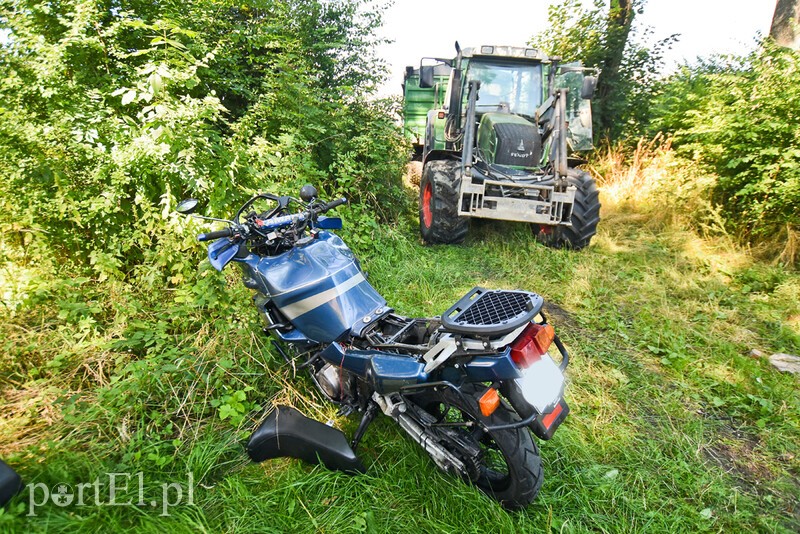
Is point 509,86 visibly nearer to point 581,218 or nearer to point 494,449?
point 581,218

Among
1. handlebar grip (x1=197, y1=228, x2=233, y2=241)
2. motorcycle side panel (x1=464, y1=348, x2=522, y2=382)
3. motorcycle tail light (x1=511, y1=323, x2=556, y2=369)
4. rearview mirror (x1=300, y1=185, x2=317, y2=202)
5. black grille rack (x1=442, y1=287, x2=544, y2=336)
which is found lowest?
motorcycle side panel (x1=464, y1=348, x2=522, y2=382)

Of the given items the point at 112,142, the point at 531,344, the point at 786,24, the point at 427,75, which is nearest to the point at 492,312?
the point at 531,344

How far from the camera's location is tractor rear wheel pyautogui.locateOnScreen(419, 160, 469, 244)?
455 cm

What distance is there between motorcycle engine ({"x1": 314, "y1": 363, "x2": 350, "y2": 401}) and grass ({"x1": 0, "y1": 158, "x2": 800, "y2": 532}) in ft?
0.58

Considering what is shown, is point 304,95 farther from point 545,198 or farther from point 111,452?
point 111,452

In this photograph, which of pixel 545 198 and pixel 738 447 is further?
pixel 545 198

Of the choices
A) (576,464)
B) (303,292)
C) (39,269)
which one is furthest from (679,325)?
(39,269)

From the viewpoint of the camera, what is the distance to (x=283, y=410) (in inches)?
79.1

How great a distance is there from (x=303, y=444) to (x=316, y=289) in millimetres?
712

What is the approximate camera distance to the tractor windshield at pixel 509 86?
533 centimetres

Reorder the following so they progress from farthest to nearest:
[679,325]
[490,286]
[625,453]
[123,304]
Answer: [490,286], [679,325], [123,304], [625,453]

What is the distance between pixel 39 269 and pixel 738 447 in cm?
432

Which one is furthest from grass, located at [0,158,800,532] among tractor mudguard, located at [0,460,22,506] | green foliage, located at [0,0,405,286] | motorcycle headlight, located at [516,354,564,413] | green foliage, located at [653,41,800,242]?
green foliage, located at [653,41,800,242]

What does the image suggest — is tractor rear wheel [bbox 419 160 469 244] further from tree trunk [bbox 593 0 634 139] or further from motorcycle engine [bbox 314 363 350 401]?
tree trunk [bbox 593 0 634 139]
